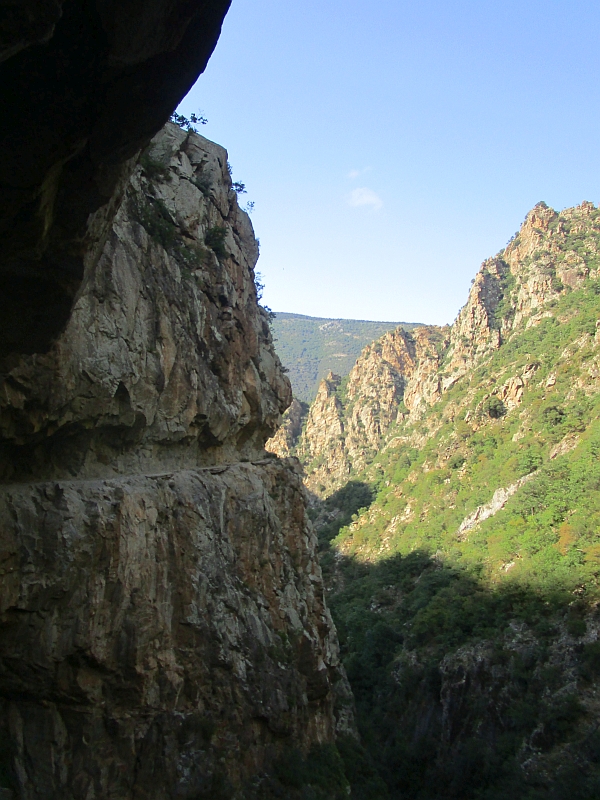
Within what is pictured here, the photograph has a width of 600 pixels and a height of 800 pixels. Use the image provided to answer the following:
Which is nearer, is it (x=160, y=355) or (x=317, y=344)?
(x=160, y=355)

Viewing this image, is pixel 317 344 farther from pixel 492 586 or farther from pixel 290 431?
A: pixel 492 586

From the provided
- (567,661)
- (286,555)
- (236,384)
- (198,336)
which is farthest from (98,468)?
(567,661)

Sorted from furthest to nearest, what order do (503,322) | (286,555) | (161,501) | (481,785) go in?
(503,322) < (481,785) < (286,555) < (161,501)

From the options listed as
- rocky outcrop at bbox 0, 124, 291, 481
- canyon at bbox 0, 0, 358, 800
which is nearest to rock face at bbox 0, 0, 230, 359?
canyon at bbox 0, 0, 358, 800

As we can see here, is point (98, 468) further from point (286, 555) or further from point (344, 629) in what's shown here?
point (344, 629)

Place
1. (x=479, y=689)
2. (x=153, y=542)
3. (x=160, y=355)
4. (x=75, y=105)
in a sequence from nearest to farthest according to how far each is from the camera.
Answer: (x=75, y=105) → (x=153, y=542) → (x=160, y=355) → (x=479, y=689)

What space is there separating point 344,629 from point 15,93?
39112 mm

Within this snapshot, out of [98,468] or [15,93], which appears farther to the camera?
[98,468]

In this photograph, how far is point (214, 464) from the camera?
57.2ft

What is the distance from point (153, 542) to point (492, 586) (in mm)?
26434

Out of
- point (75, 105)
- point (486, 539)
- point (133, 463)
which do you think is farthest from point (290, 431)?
point (75, 105)

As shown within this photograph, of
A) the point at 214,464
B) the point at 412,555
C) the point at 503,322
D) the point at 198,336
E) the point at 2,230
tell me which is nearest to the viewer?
the point at 2,230

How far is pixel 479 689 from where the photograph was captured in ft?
90.8

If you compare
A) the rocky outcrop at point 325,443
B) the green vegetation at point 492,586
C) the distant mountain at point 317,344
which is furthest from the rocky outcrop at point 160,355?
the distant mountain at point 317,344
